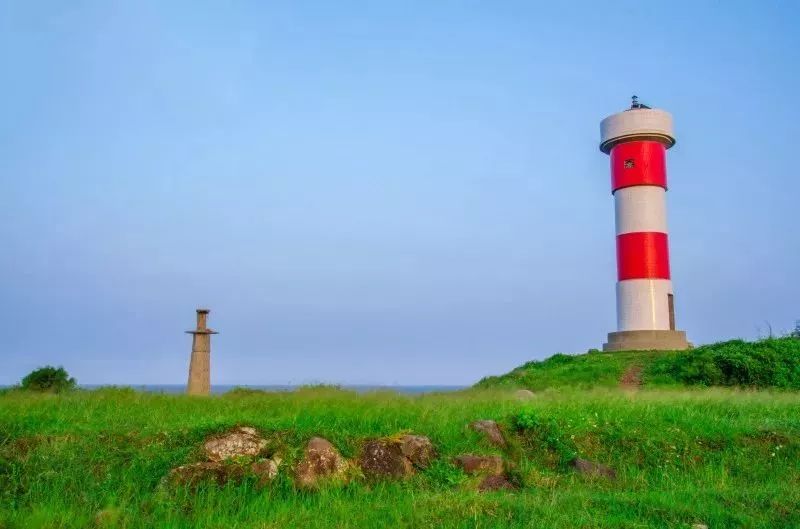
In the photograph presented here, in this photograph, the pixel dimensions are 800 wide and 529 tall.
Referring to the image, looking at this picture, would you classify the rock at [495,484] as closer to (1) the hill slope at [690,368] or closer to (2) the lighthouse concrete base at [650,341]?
(1) the hill slope at [690,368]

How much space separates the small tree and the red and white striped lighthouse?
65.7 feet

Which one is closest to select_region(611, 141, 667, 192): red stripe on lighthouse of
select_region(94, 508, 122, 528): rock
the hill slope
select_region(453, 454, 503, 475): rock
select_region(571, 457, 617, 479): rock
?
the hill slope

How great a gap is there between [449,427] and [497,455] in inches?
39.3

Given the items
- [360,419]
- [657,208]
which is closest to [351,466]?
[360,419]

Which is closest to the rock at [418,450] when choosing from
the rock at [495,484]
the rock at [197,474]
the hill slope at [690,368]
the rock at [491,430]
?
the rock at [495,484]

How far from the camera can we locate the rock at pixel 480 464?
9.04 meters

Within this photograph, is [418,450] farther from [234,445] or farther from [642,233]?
[642,233]

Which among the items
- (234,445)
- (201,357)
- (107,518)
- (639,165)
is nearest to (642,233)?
(639,165)

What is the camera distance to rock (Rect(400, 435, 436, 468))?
29.9 feet

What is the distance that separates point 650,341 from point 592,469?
19.2 meters

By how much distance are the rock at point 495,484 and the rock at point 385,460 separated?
932 millimetres

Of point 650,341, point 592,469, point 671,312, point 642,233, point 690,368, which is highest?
point 642,233

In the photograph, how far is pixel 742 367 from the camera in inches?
883

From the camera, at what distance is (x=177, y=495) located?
785cm
